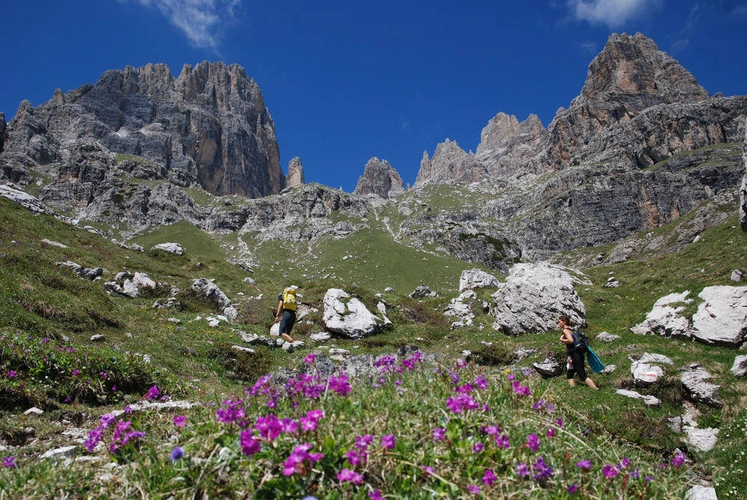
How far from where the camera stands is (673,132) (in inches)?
5674

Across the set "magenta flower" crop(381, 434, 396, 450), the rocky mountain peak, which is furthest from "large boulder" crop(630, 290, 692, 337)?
the rocky mountain peak

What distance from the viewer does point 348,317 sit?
24.9 meters

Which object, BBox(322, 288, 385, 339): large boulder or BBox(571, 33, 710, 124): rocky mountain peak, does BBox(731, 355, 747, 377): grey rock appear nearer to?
BBox(322, 288, 385, 339): large boulder

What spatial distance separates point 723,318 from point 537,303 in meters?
9.12

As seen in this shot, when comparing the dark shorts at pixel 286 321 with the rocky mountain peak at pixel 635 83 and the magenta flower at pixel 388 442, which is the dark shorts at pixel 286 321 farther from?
the rocky mountain peak at pixel 635 83

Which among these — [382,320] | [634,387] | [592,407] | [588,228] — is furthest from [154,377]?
[588,228]

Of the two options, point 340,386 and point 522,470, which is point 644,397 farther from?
point 340,386

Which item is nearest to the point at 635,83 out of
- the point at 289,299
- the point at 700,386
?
the point at 700,386

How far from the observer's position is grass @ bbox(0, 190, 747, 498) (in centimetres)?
347

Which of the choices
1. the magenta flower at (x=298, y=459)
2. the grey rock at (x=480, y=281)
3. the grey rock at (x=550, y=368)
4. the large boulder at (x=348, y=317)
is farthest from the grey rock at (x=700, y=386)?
the grey rock at (x=480, y=281)

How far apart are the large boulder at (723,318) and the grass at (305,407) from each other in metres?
0.54

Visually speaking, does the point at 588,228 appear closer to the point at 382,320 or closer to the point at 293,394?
the point at 382,320

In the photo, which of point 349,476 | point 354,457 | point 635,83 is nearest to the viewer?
point 349,476

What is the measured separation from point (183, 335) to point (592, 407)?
52.9 ft
